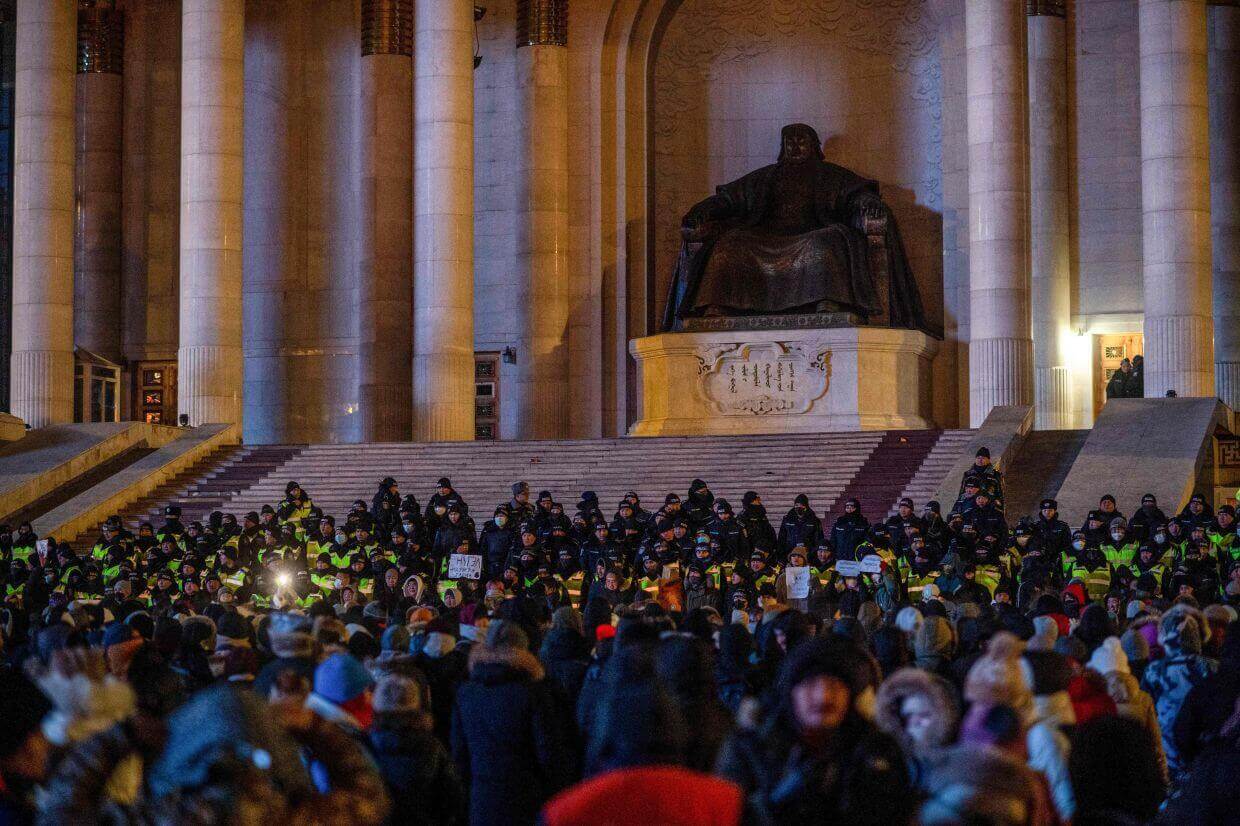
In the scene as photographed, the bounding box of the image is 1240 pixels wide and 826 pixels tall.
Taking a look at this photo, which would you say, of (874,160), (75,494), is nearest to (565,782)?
(75,494)

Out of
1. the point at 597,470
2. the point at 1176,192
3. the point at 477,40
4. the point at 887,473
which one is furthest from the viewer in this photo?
the point at 477,40

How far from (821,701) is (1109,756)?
1.92m

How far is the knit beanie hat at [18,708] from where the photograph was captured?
7383 millimetres

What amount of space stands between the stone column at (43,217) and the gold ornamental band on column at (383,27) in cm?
598

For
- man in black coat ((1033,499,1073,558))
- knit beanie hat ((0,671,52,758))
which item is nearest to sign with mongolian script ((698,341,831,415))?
man in black coat ((1033,499,1073,558))

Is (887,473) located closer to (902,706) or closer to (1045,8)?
(1045,8)

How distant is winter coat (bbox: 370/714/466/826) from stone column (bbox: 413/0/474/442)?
89.5ft

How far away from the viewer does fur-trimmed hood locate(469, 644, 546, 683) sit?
7992mm

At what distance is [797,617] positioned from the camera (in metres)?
9.95

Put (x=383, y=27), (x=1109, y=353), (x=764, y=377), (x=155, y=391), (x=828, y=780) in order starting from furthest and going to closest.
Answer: (x=155, y=391) → (x=383, y=27) → (x=1109, y=353) → (x=764, y=377) → (x=828, y=780)

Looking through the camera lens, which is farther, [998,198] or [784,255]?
[784,255]

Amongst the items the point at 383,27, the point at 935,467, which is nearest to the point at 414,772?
the point at 935,467

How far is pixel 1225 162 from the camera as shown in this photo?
36.0 meters

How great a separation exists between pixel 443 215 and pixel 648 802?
30467mm
